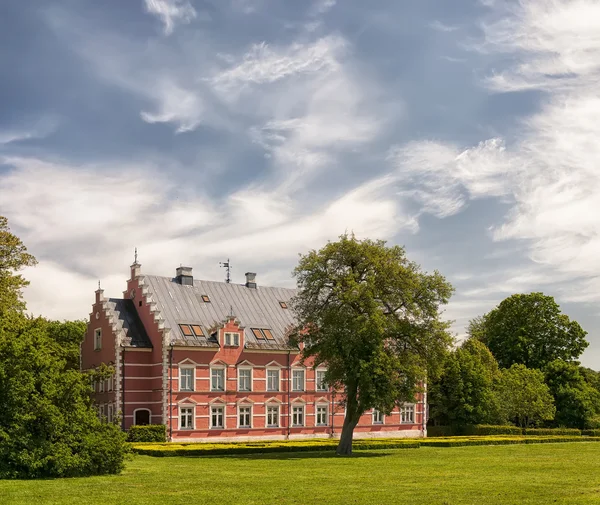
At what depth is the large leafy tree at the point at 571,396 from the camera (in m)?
75.5

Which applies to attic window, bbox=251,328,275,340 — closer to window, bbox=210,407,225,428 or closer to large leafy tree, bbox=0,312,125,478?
window, bbox=210,407,225,428

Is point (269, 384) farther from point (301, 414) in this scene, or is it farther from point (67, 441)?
point (67, 441)

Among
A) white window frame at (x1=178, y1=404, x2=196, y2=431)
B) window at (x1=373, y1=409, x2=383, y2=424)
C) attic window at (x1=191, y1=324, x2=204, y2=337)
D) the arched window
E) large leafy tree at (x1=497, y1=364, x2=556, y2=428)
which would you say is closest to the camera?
white window frame at (x1=178, y1=404, x2=196, y2=431)

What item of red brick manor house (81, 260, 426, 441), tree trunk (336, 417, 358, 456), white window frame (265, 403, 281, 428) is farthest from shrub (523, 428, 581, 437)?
Result: tree trunk (336, 417, 358, 456)

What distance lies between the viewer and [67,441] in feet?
88.7

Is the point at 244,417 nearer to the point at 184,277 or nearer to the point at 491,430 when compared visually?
the point at 184,277

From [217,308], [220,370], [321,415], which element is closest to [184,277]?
[217,308]

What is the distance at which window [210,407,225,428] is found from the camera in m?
59.5

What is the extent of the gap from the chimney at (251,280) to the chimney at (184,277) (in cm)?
609

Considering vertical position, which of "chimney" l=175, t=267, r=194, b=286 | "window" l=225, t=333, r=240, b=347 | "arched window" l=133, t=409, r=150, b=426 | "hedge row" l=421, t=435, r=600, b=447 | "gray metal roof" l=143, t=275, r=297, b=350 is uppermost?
"chimney" l=175, t=267, r=194, b=286

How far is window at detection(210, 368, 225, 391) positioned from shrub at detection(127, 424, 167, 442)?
565 cm

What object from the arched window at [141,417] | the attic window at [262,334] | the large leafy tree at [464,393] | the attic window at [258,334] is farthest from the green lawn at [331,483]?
the large leafy tree at [464,393]

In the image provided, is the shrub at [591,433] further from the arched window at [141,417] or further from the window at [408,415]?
the arched window at [141,417]

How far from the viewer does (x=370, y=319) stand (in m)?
42.3
